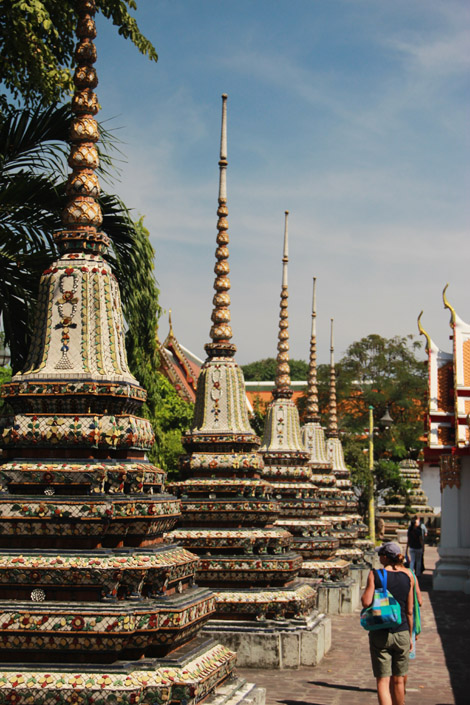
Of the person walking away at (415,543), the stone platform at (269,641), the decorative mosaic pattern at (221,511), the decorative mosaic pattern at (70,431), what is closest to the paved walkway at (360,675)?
the stone platform at (269,641)

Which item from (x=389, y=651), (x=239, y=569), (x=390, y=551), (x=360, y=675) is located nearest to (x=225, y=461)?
(x=239, y=569)

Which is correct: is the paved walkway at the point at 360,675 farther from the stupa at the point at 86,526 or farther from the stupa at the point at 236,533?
the stupa at the point at 86,526

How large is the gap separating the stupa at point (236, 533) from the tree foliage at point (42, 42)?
4079 mm

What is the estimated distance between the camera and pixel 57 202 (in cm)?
1182

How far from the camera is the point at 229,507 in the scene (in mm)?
12766

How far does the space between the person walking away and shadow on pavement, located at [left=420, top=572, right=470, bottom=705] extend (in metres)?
0.68

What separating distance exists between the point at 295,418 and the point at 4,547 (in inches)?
450

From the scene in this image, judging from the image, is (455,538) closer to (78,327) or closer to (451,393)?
(451,393)

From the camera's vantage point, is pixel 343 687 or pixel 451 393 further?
pixel 451 393

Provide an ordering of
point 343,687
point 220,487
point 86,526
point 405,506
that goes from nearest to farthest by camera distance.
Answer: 1. point 86,526
2. point 343,687
3. point 220,487
4. point 405,506

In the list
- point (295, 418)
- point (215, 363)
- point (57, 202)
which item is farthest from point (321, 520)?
point (57, 202)

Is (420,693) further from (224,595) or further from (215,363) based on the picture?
(215,363)

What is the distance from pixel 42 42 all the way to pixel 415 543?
16989 mm

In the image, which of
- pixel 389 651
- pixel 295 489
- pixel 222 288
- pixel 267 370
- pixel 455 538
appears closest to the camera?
pixel 389 651
